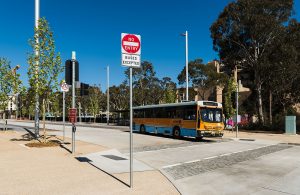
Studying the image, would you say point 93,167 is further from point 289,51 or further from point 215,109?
point 289,51

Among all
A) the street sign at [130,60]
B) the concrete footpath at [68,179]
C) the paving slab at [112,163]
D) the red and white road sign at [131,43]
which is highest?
the red and white road sign at [131,43]

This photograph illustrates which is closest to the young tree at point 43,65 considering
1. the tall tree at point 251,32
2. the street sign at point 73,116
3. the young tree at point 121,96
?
the street sign at point 73,116

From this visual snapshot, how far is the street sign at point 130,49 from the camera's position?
24.2ft

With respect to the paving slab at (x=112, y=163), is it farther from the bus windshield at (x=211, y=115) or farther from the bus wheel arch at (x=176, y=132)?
the bus wheel arch at (x=176, y=132)

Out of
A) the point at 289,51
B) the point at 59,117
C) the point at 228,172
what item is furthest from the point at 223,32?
the point at 59,117

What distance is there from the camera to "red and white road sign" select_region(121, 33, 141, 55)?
7.41 metres

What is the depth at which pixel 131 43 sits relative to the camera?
7.53m

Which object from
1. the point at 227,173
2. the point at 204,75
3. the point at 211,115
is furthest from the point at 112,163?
the point at 204,75

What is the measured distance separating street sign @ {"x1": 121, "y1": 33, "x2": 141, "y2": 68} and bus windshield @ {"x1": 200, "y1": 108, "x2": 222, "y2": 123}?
45.8 ft

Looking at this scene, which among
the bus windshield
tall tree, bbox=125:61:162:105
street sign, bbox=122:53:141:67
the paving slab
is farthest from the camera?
tall tree, bbox=125:61:162:105

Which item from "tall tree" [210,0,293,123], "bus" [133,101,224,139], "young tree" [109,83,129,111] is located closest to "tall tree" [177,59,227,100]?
"tall tree" [210,0,293,123]

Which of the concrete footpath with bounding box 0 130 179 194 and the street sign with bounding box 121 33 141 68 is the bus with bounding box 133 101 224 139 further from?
the street sign with bounding box 121 33 141 68

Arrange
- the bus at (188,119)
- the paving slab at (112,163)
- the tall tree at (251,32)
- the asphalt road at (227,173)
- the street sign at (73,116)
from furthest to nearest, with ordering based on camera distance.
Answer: the tall tree at (251,32), the bus at (188,119), the street sign at (73,116), the paving slab at (112,163), the asphalt road at (227,173)

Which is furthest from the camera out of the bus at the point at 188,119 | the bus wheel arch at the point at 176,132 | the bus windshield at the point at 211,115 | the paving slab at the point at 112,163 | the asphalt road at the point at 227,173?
the bus wheel arch at the point at 176,132
